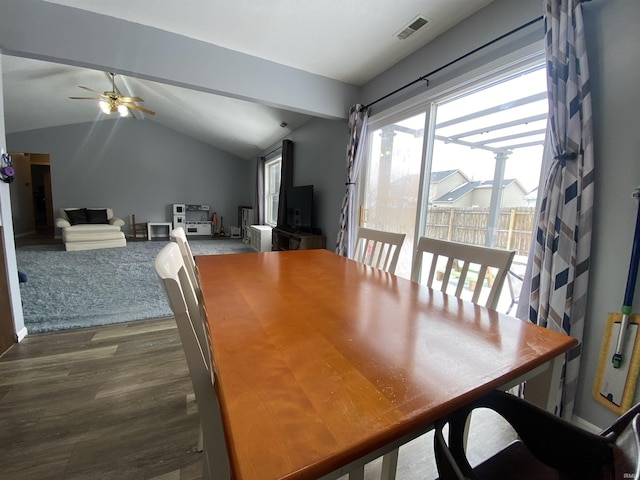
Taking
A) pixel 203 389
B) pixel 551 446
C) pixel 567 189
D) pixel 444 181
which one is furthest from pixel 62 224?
pixel 567 189

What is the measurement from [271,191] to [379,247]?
17.2 feet

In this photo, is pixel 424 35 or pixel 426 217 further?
pixel 426 217

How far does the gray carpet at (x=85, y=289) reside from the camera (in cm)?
237

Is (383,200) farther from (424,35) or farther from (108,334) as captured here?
(108,334)

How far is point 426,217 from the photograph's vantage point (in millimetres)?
2373

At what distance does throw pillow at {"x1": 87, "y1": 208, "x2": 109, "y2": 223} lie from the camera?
18.8 ft

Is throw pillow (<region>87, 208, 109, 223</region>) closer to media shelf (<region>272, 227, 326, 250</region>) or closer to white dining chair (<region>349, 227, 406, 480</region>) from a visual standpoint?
media shelf (<region>272, 227, 326, 250</region>)

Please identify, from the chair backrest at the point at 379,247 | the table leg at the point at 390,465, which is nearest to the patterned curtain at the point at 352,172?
the chair backrest at the point at 379,247

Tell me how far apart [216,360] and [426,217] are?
7.20ft

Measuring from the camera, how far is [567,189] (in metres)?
1.32

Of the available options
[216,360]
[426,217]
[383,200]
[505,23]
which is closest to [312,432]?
[216,360]

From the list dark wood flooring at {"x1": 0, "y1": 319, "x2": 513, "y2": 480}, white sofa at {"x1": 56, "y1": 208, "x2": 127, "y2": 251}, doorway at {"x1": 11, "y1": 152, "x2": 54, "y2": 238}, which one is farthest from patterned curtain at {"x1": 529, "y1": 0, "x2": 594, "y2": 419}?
doorway at {"x1": 11, "y1": 152, "x2": 54, "y2": 238}

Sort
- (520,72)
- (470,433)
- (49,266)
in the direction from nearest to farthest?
(470,433) < (520,72) < (49,266)

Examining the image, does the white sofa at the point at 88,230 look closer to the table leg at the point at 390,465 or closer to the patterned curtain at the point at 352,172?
the patterned curtain at the point at 352,172
